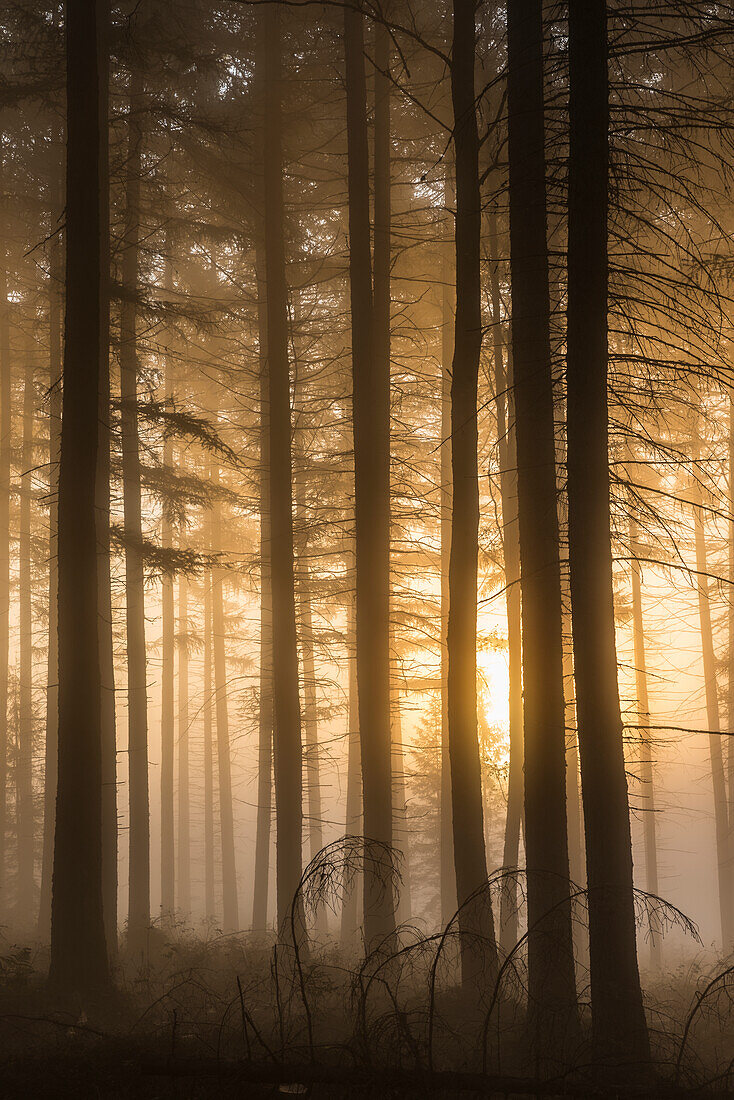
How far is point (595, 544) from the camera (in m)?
5.93

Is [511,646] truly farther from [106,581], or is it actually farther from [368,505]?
[106,581]

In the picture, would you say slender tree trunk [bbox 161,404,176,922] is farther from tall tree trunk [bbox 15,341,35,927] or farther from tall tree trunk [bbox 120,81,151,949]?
tall tree trunk [bbox 120,81,151,949]

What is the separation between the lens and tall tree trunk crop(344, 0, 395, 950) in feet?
32.9

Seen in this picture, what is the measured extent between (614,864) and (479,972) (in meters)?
2.93

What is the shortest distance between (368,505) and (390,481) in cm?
257

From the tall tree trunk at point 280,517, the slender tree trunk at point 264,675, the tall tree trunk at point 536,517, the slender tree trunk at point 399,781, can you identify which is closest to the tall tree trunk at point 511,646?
the slender tree trunk at point 399,781

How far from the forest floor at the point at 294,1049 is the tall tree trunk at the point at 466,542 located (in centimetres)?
116

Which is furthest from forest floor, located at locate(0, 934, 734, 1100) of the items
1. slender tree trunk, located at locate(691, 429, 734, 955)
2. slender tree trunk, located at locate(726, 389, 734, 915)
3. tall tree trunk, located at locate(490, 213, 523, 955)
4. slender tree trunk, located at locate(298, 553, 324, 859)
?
slender tree trunk, located at locate(691, 429, 734, 955)

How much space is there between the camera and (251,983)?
812 centimetres

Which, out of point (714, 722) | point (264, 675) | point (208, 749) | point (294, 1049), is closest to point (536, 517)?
point (294, 1049)

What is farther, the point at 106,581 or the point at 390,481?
the point at 390,481

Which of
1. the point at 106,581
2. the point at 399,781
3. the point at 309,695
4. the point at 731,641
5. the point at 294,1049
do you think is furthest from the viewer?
the point at 309,695

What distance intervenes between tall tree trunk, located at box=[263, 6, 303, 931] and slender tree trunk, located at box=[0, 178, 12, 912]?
9284 mm

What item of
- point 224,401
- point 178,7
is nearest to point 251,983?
point 178,7
